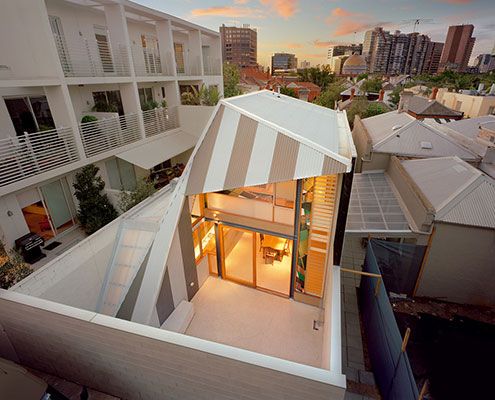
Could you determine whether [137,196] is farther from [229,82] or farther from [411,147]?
[229,82]

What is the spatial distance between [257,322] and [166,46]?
1657cm

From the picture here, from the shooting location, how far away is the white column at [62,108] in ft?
33.6

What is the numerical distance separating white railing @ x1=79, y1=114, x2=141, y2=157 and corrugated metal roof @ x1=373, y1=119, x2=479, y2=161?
41.6 feet

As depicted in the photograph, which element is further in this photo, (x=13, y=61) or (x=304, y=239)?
(x=13, y=61)

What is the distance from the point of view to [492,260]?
25.4 ft

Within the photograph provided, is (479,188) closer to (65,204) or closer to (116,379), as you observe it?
(116,379)

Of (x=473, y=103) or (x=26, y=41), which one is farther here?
(x=473, y=103)

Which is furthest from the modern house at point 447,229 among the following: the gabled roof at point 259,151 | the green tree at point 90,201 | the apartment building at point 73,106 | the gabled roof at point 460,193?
the apartment building at point 73,106

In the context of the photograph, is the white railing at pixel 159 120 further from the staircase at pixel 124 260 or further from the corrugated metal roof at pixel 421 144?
the corrugated metal roof at pixel 421 144

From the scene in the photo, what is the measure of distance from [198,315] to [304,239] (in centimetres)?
418

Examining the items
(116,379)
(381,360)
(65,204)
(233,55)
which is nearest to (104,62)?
(65,204)

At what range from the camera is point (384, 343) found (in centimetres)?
577

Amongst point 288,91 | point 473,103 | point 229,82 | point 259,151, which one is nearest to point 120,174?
point 259,151

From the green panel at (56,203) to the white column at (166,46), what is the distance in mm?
9928
